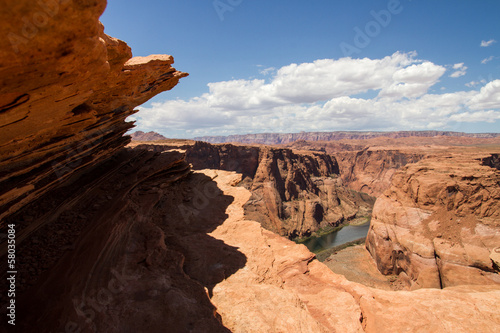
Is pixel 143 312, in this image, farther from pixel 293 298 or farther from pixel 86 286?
pixel 293 298

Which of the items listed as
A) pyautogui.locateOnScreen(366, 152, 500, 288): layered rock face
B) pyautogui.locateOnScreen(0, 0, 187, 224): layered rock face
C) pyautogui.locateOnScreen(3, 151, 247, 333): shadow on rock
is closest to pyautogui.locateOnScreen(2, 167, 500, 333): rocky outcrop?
pyautogui.locateOnScreen(3, 151, 247, 333): shadow on rock

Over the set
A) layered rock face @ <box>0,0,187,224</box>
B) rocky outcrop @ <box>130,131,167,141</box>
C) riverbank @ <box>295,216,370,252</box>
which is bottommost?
riverbank @ <box>295,216,370,252</box>

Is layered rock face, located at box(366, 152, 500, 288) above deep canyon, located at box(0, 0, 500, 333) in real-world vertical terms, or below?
below

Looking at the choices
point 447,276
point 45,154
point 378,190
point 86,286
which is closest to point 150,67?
point 45,154

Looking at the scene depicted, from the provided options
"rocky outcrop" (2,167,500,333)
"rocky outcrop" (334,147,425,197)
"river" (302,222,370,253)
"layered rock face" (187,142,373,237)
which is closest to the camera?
"rocky outcrop" (2,167,500,333)

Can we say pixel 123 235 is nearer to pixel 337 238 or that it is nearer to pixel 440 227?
pixel 440 227

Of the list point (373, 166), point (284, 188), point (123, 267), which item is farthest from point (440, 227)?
point (373, 166)

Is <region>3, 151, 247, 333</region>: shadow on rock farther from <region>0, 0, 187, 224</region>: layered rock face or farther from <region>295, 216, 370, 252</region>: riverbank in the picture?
<region>295, 216, 370, 252</region>: riverbank
